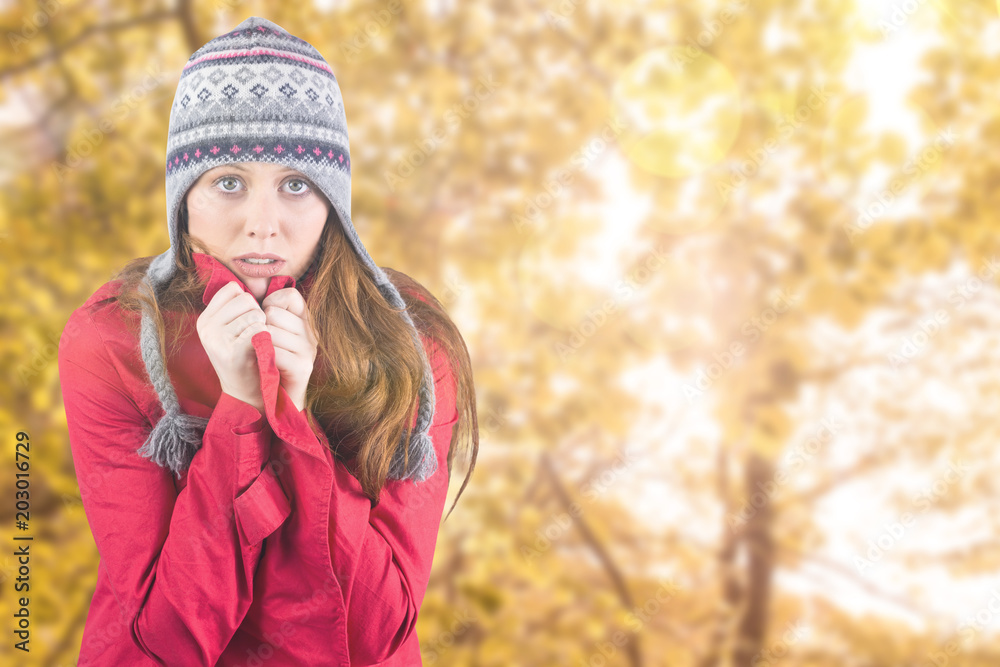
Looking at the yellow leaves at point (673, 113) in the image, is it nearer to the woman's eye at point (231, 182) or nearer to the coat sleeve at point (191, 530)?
the woman's eye at point (231, 182)

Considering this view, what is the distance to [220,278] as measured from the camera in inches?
39.7

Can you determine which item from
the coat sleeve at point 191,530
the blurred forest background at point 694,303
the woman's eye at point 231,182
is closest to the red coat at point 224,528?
the coat sleeve at point 191,530

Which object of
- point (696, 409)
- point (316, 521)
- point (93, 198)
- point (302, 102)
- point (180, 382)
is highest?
point (696, 409)

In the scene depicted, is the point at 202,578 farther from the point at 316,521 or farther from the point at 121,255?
the point at 121,255

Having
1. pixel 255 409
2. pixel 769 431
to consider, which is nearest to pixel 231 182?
pixel 255 409

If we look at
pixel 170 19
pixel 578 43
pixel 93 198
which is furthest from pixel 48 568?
pixel 578 43

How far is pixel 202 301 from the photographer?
1098mm

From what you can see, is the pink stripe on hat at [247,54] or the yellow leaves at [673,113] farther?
the yellow leaves at [673,113]

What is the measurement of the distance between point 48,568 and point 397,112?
1.37 meters

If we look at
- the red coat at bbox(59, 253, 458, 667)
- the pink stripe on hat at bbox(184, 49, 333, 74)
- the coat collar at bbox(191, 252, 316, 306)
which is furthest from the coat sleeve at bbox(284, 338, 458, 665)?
the pink stripe on hat at bbox(184, 49, 333, 74)

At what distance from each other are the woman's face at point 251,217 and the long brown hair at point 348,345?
4cm

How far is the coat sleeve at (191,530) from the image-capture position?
94 centimetres

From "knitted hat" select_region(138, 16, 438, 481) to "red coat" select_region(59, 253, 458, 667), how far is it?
45mm

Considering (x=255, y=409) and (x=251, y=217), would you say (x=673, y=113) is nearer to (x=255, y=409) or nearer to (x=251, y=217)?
(x=251, y=217)
